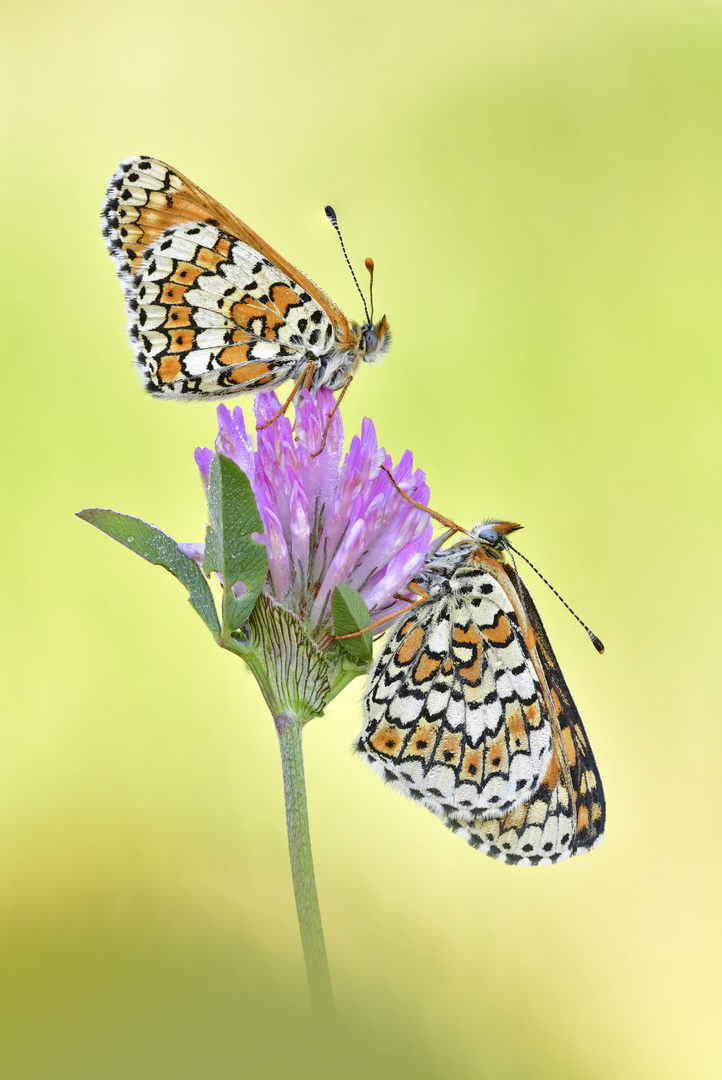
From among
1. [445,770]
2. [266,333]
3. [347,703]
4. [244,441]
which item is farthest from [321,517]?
[347,703]

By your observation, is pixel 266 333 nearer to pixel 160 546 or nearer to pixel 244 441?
pixel 244 441

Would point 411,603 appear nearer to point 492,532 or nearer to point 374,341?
point 492,532

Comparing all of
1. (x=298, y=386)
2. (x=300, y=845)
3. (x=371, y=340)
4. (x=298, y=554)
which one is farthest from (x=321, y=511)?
(x=300, y=845)

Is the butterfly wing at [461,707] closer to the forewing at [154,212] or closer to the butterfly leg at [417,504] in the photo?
the butterfly leg at [417,504]

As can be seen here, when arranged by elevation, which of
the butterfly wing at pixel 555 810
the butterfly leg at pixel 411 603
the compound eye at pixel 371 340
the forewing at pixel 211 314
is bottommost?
the butterfly wing at pixel 555 810

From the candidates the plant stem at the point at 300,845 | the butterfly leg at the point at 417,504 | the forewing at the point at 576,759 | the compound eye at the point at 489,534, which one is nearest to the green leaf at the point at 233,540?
the plant stem at the point at 300,845
